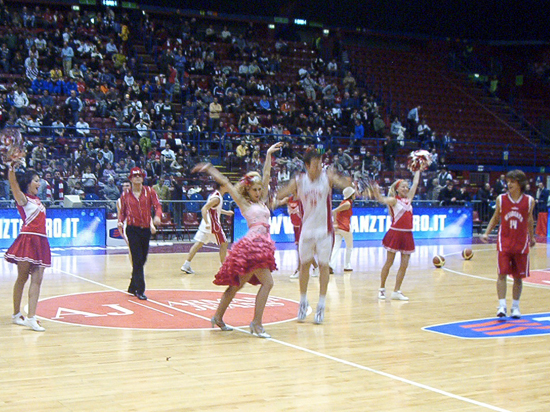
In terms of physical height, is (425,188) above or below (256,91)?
below

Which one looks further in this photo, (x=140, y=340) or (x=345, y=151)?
(x=345, y=151)

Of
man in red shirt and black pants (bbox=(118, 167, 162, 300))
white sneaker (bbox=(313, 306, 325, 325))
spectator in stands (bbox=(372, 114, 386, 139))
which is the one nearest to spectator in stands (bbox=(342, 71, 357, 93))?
spectator in stands (bbox=(372, 114, 386, 139))

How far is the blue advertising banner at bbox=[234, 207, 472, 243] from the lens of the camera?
72.3ft

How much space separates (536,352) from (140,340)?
419 centimetres

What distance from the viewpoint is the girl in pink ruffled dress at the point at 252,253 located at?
8.29 m

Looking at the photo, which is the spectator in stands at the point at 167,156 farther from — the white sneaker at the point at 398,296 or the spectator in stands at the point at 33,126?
the white sneaker at the point at 398,296

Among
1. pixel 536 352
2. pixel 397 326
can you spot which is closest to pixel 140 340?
pixel 397 326

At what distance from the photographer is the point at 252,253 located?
8312 millimetres

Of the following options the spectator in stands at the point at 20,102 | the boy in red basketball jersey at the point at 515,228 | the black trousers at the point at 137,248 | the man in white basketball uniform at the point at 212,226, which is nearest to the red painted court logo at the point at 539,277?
the boy in red basketball jersey at the point at 515,228

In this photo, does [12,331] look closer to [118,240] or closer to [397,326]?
[397,326]

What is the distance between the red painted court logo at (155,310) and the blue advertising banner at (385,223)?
9881 millimetres

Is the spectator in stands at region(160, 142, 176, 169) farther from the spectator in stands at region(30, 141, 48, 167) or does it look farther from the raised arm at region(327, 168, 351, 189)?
the raised arm at region(327, 168, 351, 189)

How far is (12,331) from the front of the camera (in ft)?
28.3

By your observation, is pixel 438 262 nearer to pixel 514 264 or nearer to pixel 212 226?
pixel 212 226
